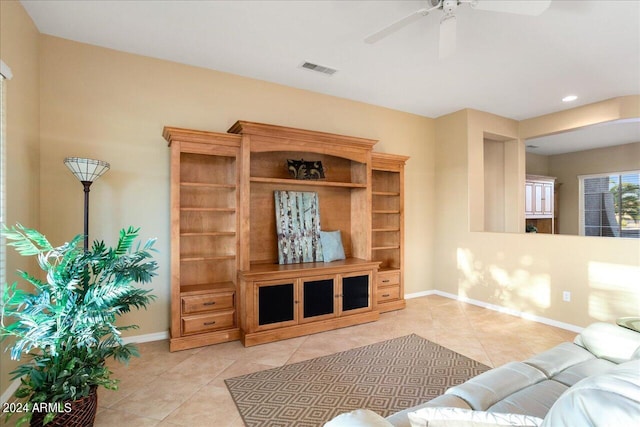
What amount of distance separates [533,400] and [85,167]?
348 centimetres

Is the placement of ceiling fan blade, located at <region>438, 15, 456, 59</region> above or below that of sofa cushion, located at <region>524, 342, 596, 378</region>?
above

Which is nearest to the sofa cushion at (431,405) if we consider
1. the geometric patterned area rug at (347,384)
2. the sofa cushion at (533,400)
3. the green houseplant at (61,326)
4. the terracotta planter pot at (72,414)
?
the sofa cushion at (533,400)

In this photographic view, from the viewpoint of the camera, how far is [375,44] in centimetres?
324

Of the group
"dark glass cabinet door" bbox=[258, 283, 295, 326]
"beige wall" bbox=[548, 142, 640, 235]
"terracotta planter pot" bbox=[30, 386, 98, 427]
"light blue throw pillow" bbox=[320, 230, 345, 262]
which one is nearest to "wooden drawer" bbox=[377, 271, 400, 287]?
"light blue throw pillow" bbox=[320, 230, 345, 262]

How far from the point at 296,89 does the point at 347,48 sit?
1196 mm

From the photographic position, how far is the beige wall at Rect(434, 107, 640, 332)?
372cm

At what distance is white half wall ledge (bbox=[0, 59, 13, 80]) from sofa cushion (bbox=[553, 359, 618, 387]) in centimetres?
396

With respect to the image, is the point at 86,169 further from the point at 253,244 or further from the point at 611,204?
the point at 611,204

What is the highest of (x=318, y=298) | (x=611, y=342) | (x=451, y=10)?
(x=451, y=10)

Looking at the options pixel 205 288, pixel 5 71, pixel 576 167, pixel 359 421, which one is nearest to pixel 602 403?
pixel 359 421

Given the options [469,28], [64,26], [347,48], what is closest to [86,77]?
[64,26]

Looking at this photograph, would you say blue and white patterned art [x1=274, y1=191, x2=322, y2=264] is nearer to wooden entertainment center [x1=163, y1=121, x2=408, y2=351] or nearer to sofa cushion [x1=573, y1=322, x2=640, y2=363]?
wooden entertainment center [x1=163, y1=121, x2=408, y2=351]

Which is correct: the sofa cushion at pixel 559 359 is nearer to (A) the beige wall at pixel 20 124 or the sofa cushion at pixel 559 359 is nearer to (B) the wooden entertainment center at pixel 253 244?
(B) the wooden entertainment center at pixel 253 244

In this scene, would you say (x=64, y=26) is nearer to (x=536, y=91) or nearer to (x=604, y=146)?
(x=536, y=91)
